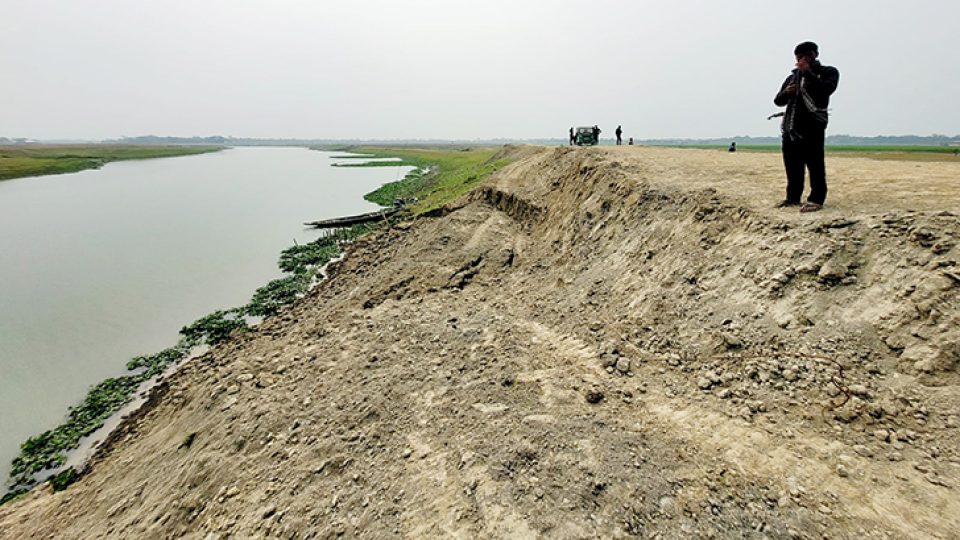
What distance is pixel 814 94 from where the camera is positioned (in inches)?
286

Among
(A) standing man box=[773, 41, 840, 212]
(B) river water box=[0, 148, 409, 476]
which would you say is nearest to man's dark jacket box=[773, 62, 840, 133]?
(A) standing man box=[773, 41, 840, 212]

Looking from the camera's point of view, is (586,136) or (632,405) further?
(586,136)

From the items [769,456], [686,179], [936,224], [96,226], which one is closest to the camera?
[769,456]

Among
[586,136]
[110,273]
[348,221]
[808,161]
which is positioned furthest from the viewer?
[586,136]

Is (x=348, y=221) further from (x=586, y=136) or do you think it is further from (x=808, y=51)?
(x=808, y=51)

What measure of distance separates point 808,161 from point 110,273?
28.7m

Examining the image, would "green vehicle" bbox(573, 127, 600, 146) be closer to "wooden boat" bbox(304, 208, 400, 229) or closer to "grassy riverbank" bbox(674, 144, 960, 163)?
"grassy riverbank" bbox(674, 144, 960, 163)

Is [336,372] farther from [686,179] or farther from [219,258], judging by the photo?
[219,258]

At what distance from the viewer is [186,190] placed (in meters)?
55.1

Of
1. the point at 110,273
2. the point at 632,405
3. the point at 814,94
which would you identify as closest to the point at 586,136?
the point at 814,94

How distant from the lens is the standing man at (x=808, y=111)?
7191mm

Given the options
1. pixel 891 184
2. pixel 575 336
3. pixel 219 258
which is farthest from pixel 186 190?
pixel 891 184

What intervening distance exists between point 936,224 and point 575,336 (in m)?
5.80

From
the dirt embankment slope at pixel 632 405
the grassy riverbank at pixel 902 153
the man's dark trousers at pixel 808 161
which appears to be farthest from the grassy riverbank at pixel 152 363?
the grassy riverbank at pixel 902 153
